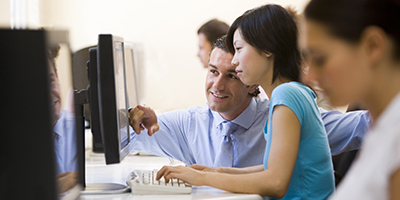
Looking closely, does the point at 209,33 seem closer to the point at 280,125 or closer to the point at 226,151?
the point at 226,151

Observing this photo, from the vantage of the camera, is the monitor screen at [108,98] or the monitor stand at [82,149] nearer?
the monitor screen at [108,98]

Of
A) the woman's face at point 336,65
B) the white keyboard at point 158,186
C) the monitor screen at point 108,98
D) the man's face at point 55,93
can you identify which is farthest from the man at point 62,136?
the woman's face at point 336,65

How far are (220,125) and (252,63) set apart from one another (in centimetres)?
41

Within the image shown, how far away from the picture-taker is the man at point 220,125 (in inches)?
63.0

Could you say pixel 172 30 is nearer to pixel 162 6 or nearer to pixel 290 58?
pixel 162 6

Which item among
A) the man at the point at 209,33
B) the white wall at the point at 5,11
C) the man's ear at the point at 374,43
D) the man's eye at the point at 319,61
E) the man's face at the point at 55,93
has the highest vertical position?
the white wall at the point at 5,11

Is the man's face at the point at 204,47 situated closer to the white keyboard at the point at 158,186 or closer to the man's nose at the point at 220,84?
the man's nose at the point at 220,84

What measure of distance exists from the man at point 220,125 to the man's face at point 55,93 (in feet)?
2.59

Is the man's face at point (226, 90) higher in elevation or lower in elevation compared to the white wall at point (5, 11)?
lower

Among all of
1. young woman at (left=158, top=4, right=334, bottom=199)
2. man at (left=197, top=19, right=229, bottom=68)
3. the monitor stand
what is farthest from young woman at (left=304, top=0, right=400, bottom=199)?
man at (left=197, top=19, right=229, bottom=68)

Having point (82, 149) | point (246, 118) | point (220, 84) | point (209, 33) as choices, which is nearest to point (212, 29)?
point (209, 33)

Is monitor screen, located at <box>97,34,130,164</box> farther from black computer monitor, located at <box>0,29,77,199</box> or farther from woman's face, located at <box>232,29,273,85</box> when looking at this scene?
woman's face, located at <box>232,29,273,85</box>

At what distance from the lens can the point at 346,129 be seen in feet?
5.24

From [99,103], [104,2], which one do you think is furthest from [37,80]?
[104,2]
